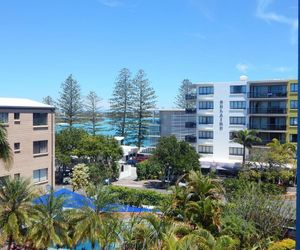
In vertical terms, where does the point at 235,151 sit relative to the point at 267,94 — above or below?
below

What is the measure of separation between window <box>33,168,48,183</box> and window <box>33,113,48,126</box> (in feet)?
13.3

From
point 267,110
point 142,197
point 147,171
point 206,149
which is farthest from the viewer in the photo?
point 206,149

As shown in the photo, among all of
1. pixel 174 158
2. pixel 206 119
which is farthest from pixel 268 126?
pixel 174 158

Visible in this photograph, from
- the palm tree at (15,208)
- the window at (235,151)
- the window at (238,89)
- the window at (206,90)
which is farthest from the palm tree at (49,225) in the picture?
the window at (206,90)

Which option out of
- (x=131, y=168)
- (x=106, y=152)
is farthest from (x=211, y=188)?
(x=131, y=168)

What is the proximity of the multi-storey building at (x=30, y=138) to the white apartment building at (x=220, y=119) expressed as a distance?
2705 centimetres

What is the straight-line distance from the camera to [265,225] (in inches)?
949

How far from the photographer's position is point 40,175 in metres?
37.3

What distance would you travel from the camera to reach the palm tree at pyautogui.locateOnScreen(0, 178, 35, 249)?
20.5 meters

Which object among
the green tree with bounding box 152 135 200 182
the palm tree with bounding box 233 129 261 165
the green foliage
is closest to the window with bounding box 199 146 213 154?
the palm tree with bounding box 233 129 261 165

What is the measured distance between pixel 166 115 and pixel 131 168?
539 inches

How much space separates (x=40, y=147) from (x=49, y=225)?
17.4 metres

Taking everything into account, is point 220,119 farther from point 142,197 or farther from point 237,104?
point 142,197

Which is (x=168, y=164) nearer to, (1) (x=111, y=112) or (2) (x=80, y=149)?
(2) (x=80, y=149)
